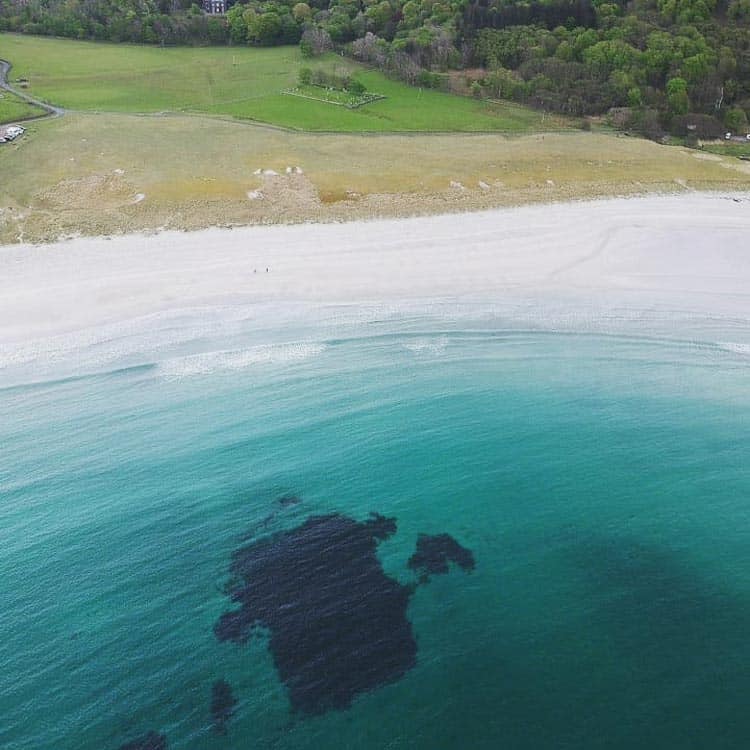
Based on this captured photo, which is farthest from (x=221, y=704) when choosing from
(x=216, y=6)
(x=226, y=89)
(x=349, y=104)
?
(x=216, y=6)

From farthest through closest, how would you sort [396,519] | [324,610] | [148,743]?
[396,519] < [324,610] < [148,743]

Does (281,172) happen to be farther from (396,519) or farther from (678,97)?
(678,97)

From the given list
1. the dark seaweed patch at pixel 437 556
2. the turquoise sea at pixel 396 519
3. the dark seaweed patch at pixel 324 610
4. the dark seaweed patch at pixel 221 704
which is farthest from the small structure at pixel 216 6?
the dark seaweed patch at pixel 221 704

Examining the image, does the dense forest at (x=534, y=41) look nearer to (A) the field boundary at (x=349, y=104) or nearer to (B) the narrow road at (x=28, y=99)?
(A) the field boundary at (x=349, y=104)

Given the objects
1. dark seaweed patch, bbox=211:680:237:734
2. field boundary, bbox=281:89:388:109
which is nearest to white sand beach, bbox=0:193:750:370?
dark seaweed patch, bbox=211:680:237:734

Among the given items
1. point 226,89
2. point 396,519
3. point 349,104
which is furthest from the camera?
point 226,89
